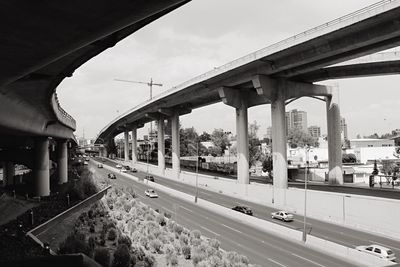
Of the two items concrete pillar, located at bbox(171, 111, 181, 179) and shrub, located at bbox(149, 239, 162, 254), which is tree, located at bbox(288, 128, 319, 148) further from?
shrub, located at bbox(149, 239, 162, 254)

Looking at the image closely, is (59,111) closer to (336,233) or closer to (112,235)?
(112,235)

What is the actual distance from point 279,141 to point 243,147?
10.3 metres

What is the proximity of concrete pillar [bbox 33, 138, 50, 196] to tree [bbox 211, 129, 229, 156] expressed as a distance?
128 meters

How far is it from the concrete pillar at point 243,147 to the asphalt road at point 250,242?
593 inches

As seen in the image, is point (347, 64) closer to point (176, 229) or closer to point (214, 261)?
point (176, 229)

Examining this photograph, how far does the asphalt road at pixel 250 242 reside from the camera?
83.2 ft

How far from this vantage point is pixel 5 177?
7688 cm

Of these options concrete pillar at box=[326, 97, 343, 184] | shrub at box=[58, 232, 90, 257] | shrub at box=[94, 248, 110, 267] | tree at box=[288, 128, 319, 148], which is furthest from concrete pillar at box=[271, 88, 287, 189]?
tree at box=[288, 128, 319, 148]

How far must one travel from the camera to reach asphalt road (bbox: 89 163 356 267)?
25.4 metres

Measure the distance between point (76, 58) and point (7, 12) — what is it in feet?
28.6

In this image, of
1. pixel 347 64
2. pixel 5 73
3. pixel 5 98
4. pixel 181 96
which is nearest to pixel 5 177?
pixel 181 96

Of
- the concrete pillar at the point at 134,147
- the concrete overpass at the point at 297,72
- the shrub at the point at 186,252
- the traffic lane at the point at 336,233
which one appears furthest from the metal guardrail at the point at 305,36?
the concrete pillar at the point at 134,147

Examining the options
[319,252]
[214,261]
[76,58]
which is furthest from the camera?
[319,252]

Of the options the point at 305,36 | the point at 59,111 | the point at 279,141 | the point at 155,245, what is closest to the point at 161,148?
the point at 279,141
